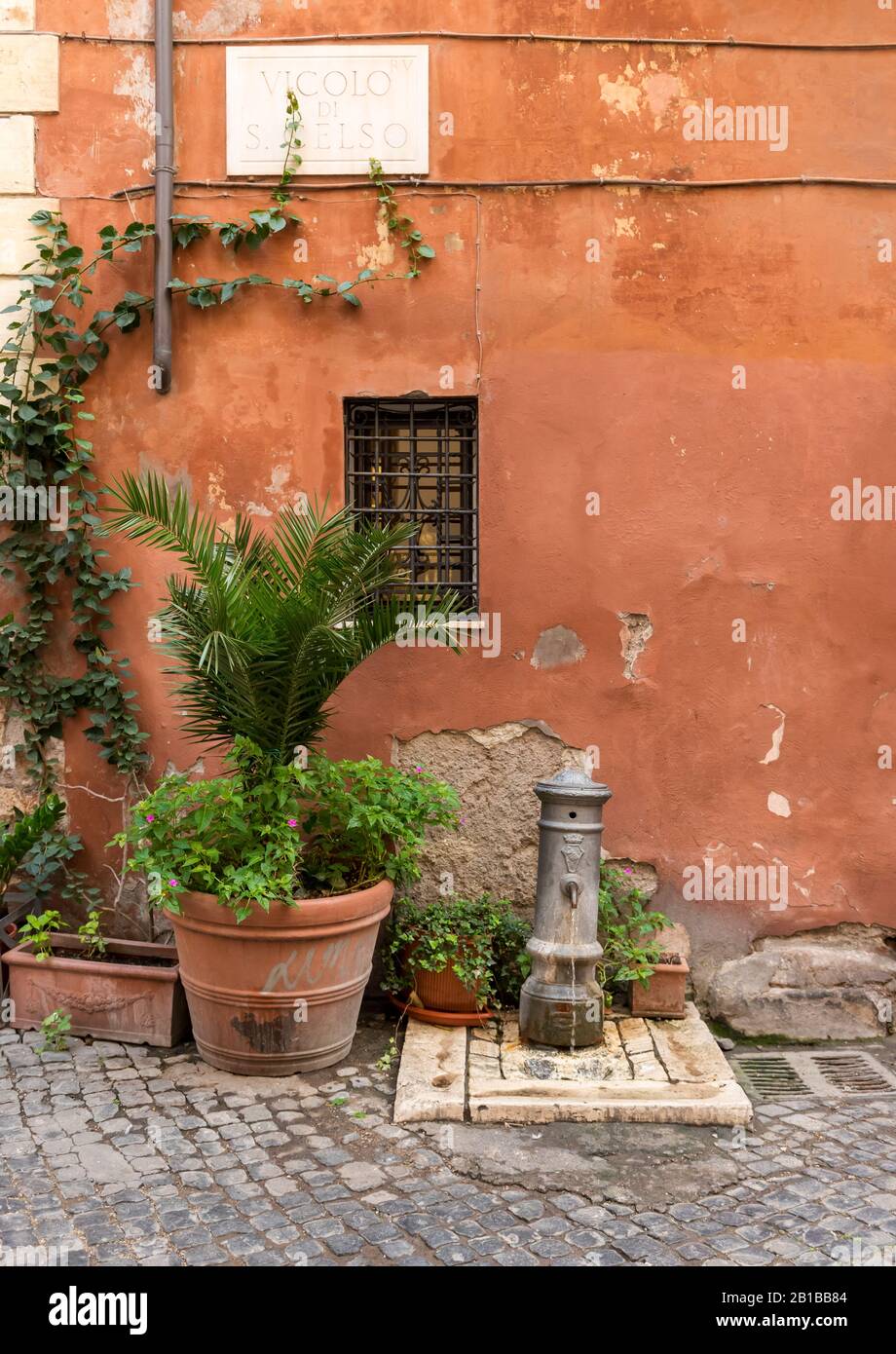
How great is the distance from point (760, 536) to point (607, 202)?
5.91 ft

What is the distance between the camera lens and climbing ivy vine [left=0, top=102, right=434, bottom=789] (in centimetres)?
564

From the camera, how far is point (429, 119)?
5.62m

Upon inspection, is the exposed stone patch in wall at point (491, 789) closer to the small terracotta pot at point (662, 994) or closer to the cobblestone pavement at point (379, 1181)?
the small terracotta pot at point (662, 994)

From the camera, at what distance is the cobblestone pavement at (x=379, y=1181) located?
354 centimetres

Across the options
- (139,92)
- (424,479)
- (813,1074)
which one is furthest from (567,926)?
(139,92)

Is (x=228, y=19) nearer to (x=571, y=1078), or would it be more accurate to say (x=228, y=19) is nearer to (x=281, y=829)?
(x=281, y=829)

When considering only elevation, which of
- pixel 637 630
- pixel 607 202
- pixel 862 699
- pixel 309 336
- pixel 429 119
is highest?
pixel 429 119

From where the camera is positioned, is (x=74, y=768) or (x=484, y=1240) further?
(x=74, y=768)

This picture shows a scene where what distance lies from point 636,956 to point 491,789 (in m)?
1.06

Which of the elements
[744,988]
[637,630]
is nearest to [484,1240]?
[744,988]

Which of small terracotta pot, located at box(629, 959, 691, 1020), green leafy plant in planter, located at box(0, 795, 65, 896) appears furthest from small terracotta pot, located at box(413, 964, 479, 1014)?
green leafy plant in planter, located at box(0, 795, 65, 896)

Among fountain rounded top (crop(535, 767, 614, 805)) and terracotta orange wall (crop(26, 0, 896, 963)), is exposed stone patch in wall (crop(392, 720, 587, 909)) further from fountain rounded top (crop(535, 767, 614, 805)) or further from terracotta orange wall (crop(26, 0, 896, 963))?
fountain rounded top (crop(535, 767, 614, 805))
